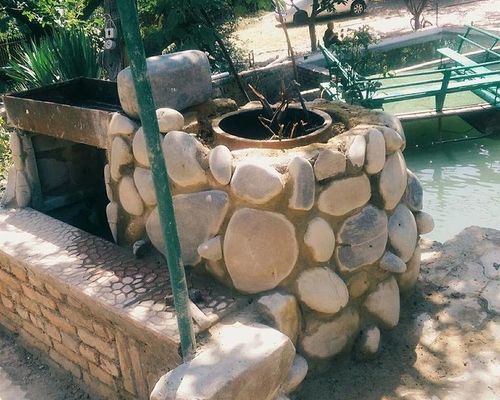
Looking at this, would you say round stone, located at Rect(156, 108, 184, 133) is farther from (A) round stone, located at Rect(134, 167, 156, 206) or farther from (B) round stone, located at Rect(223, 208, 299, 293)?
(B) round stone, located at Rect(223, 208, 299, 293)

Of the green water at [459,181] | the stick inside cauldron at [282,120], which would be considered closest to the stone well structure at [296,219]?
the stick inside cauldron at [282,120]

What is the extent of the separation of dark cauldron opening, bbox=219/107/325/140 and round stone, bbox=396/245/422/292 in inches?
41.1

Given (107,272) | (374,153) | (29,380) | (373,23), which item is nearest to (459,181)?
(374,153)

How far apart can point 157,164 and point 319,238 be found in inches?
42.2

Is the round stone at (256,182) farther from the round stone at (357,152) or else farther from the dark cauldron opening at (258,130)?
the round stone at (357,152)

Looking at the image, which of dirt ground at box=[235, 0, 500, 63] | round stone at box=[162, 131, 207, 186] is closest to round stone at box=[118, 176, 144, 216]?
round stone at box=[162, 131, 207, 186]

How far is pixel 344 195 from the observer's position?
10.1 feet

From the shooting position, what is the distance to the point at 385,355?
3354 millimetres

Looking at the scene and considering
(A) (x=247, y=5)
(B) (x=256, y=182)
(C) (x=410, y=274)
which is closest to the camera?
(B) (x=256, y=182)

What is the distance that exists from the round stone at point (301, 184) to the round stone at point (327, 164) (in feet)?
0.16

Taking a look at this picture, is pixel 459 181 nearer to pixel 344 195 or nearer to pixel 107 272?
pixel 344 195

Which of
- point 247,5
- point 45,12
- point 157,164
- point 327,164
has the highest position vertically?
point 45,12

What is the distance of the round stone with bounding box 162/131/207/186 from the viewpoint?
3.12 metres

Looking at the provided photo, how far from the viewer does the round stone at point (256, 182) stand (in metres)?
2.88
